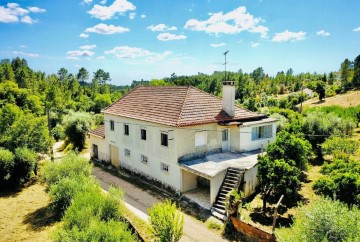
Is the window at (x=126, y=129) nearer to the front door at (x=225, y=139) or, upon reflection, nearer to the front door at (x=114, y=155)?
the front door at (x=114, y=155)

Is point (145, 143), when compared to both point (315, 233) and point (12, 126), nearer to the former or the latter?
point (12, 126)

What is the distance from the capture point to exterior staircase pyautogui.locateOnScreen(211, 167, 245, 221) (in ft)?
58.1

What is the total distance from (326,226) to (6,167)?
25.2 m

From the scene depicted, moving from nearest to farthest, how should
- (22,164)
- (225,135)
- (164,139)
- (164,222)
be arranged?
(164,222)
(164,139)
(225,135)
(22,164)

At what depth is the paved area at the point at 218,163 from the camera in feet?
62.3

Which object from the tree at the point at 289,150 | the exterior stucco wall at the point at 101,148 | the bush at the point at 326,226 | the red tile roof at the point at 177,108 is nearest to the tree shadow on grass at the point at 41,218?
the red tile roof at the point at 177,108

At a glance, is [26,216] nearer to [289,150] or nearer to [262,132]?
[289,150]

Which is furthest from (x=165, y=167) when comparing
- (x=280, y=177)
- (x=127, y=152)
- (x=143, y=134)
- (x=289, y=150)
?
(x=289, y=150)

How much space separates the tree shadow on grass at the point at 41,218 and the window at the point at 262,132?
668 inches

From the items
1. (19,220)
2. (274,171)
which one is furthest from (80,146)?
(274,171)

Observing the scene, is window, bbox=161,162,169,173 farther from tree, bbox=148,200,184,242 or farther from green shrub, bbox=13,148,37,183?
green shrub, bbox=13,148,37,183

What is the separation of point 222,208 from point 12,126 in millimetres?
22848

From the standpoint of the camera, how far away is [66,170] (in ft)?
64.3

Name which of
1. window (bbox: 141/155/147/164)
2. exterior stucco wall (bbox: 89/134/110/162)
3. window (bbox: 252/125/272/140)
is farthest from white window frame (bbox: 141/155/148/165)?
window (bbox: 252/125/272/140)
